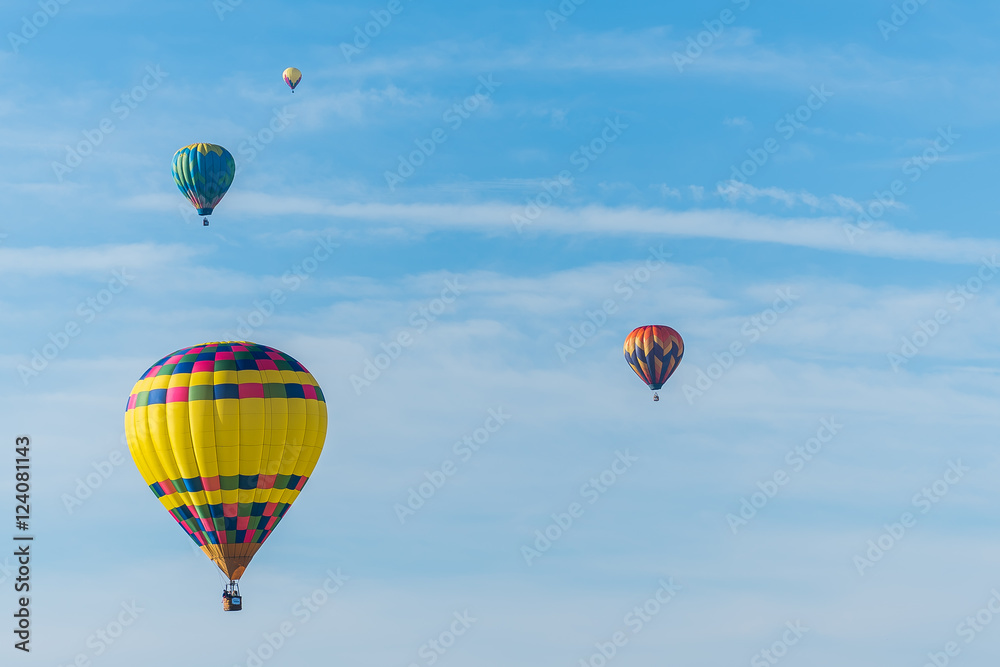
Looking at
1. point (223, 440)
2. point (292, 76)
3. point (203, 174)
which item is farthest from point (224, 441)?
point (292, 76)

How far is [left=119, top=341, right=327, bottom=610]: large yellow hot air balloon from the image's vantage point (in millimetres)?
69062

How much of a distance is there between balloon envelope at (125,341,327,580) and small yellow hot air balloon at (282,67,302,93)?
27933 millimetres

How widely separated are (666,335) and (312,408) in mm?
30313

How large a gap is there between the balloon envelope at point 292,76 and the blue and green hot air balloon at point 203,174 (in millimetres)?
11511

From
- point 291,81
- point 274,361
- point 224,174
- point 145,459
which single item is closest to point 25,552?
point 145,459

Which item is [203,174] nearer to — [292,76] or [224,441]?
[292,76]

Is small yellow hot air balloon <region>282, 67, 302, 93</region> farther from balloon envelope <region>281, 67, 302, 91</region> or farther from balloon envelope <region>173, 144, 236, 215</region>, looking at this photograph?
balloon envelope <region>173, 144, 236, 215</region>

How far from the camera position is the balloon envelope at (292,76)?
312 feet

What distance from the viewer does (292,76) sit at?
95.3m

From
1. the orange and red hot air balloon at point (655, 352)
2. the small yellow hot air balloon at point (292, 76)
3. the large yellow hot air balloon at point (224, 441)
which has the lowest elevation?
the large yellow hot air balloon at point (224, 441)

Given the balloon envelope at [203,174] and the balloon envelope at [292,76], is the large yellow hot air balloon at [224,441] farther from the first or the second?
the balloon envelope at [292,76]

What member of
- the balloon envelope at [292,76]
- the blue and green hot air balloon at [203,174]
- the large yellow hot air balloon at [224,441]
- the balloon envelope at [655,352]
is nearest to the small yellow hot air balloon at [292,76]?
the balloon envelope at [292,76]

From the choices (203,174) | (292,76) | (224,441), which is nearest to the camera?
(224,441)

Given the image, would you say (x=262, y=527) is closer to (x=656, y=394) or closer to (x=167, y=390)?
(x=167, y=390)
